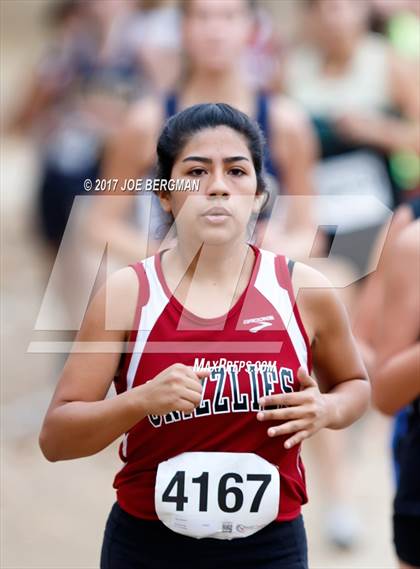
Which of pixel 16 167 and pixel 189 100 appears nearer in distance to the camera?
pixel 189 100

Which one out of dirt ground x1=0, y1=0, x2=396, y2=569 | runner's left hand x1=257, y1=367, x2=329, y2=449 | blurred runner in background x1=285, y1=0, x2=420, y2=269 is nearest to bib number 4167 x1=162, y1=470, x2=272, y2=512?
runner's left hand x1=257, y1=367, x2=329, y2=449

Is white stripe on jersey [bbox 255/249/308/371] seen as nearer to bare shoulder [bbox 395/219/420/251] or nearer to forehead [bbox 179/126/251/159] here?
forehead [bbox 179/126/251/159]

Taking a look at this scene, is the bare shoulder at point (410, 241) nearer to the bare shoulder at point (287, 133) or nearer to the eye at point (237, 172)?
the eye at point (237, 172)

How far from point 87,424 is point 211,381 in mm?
279

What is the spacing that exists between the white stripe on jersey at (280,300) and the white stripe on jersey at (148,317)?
22 centimetres

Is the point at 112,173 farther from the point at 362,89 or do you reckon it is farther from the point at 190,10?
the point at 362,89

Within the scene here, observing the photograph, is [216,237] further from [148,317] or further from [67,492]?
[67,492]

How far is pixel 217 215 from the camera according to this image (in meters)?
2.60

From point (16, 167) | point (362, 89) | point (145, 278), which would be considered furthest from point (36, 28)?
point (145, 278)

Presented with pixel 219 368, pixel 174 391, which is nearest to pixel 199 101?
pixel 219 368

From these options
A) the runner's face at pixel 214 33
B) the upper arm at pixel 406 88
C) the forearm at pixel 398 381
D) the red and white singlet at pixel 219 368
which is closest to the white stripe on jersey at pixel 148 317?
the red and white singlet at pixel 219 368

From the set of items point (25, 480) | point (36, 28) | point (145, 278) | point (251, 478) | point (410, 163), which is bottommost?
point (251, 478)

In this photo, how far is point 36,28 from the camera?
17.3 metres

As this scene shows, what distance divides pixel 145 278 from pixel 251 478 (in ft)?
1.62
